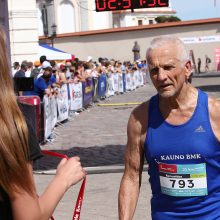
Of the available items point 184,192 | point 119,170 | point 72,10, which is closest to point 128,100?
point 119,170

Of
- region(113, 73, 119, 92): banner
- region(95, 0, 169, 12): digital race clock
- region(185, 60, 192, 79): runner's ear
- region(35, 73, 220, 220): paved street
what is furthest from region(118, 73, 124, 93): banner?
region(185, 60, 192, 79): runner's ear

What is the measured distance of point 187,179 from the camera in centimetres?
376

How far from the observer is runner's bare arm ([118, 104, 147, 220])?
393 centimetres

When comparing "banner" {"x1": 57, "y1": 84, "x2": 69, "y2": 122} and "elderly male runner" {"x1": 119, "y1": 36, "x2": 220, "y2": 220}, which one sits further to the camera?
"banner" {"x1": 57, "y1": 84, "x2": 69, "y2": 122}

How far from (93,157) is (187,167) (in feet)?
28.7

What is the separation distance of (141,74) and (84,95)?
16.6 m

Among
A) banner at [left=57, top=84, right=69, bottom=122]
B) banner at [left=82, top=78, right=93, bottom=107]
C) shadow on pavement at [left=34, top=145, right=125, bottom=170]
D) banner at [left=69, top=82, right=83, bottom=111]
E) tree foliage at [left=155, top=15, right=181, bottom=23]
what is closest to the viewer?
shadow on pavement at [left=34, top=145, right=125, bottom=170]

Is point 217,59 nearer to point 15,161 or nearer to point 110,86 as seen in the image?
point 110,86

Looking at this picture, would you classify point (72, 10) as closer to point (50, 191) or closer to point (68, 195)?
point (68, 195)

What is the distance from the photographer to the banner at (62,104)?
1819cm

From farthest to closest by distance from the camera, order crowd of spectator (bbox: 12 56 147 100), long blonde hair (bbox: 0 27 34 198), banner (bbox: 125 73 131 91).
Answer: banner (bbox: 125 73 131 91), crowd of spectator (bbox: 12 56 147 100), long blonde hair (bbox: 0 27 34 198)

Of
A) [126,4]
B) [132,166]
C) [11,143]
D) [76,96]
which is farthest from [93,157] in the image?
[11,143]

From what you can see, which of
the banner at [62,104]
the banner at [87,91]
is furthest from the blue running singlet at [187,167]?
the banner at [87,91]

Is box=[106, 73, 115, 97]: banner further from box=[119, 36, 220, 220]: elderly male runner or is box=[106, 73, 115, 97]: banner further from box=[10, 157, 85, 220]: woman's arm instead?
box=[10, 157, 85, 220]: woman's arm
